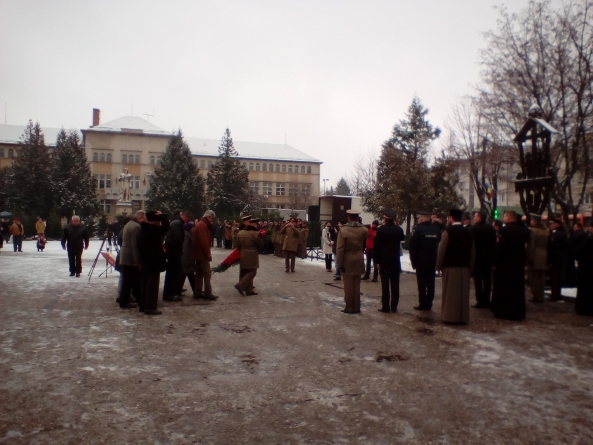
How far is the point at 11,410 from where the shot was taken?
4.68m

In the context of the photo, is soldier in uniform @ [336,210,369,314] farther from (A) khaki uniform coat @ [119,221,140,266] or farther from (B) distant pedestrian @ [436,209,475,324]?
(A) khaki uniform coat @ [119,221,140,266]

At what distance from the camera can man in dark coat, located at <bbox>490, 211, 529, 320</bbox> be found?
9328mm

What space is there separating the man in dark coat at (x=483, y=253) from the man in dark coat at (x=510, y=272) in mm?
1021

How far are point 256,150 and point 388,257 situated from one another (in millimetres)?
84683

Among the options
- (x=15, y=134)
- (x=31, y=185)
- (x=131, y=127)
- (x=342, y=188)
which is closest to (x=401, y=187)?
(x=31, y=185)

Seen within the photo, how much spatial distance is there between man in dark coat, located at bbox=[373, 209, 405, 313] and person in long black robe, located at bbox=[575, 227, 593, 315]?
3.40 metres

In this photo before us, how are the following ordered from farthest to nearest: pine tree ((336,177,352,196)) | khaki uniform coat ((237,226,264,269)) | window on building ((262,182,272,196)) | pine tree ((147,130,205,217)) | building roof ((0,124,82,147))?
Answer: pine tree ((336,177,352,196))
window on building ((262,182,272,196))
building roof ((0,124,82,147))
pine tree ((147,130,205,217))
khaki uniform coat ((237,226,264,269))

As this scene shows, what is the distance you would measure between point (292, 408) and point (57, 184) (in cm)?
5632

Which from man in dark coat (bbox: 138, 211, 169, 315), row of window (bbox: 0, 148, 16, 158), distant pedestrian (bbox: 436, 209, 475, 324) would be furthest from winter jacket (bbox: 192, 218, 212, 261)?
row of window (bbox: 0, 148, 16, 158)

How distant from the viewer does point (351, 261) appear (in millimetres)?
9891

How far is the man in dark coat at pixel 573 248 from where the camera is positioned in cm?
1209

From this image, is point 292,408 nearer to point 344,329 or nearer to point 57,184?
point 344,329

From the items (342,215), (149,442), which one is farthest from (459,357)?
(342,215)

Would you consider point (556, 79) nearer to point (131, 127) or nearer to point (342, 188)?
point (131, 127)
